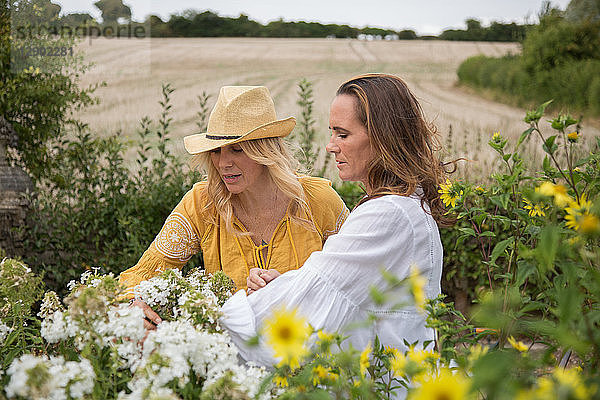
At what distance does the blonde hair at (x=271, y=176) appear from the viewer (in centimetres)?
245

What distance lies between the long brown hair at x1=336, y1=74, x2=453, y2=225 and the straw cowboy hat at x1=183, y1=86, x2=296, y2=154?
1.73 feet

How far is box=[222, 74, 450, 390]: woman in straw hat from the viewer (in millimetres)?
1571

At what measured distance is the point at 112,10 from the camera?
5.34m

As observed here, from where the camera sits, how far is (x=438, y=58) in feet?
50.9

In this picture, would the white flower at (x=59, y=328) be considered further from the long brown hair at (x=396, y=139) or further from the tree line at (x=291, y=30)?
the tree line at (x=291, y=30)

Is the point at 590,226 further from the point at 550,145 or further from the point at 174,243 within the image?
the point at 174,243

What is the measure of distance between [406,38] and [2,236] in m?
17.5

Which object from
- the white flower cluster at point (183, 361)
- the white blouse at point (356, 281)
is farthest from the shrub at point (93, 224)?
the white flower cluster at point (183, 361)

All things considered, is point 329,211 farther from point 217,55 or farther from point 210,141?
point 217,55

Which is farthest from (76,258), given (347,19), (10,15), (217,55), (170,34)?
(170,34)

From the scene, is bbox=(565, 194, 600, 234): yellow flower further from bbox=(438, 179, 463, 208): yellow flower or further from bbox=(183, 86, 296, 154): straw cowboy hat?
bbox=(183, 86, 296, 154): straw cowboy hat

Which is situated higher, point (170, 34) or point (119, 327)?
point (170, 34)

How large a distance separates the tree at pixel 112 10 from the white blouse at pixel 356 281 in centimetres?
410

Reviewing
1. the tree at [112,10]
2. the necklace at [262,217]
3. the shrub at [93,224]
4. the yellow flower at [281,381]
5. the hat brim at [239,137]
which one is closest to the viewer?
the yellow flower at [281,381]
